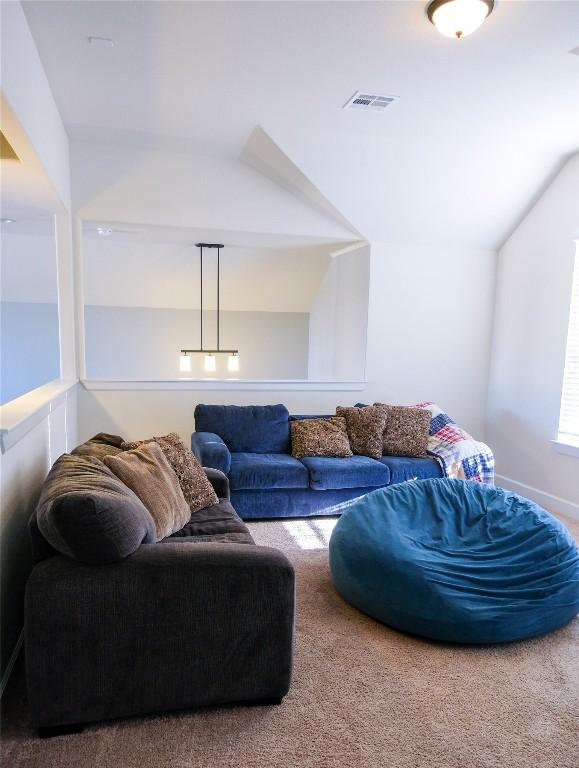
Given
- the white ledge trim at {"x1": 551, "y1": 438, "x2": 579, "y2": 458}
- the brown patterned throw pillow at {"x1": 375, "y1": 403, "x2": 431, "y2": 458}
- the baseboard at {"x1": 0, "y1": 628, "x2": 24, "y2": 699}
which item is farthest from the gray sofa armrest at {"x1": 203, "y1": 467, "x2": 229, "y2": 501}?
the white ledge trim at {"x1": 551, "y1": 438, "x2": 579, "y2": 458}

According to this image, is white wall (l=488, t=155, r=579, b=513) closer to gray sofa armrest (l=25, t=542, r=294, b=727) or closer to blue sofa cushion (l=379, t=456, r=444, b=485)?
blue sofa cushion (l=379, t=456, r=444, b=485)

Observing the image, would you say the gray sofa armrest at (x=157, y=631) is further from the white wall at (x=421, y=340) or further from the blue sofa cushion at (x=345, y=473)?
the white wall at (x=421, y=340)

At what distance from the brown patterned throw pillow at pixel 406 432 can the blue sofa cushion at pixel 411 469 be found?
0.44ft

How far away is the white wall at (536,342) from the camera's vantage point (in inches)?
169

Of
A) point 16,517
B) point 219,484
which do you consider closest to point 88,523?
point 16,517

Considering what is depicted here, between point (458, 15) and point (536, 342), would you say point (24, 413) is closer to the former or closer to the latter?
point (458, 15)

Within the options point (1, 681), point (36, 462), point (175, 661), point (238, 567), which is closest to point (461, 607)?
point (238, 567)

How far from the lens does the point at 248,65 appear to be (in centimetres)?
298

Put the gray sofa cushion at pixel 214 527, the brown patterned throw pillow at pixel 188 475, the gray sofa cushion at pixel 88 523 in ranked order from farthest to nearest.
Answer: the brown patterned throw pillow at pixel 188 475
the gray sofa cushion at pixel 214 527
the gray sofa cushion at pixel 88 523

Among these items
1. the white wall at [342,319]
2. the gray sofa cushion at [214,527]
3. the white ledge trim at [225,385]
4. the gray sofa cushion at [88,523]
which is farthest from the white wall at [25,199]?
the white wall at [342,319]

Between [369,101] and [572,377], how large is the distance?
2794mm

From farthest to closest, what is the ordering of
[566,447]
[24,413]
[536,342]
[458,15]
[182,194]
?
[536,342], [182,194], [566,447], [458,15], [24,413]

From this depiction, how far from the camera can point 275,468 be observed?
12.2 feet

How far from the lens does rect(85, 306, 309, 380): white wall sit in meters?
6.73
